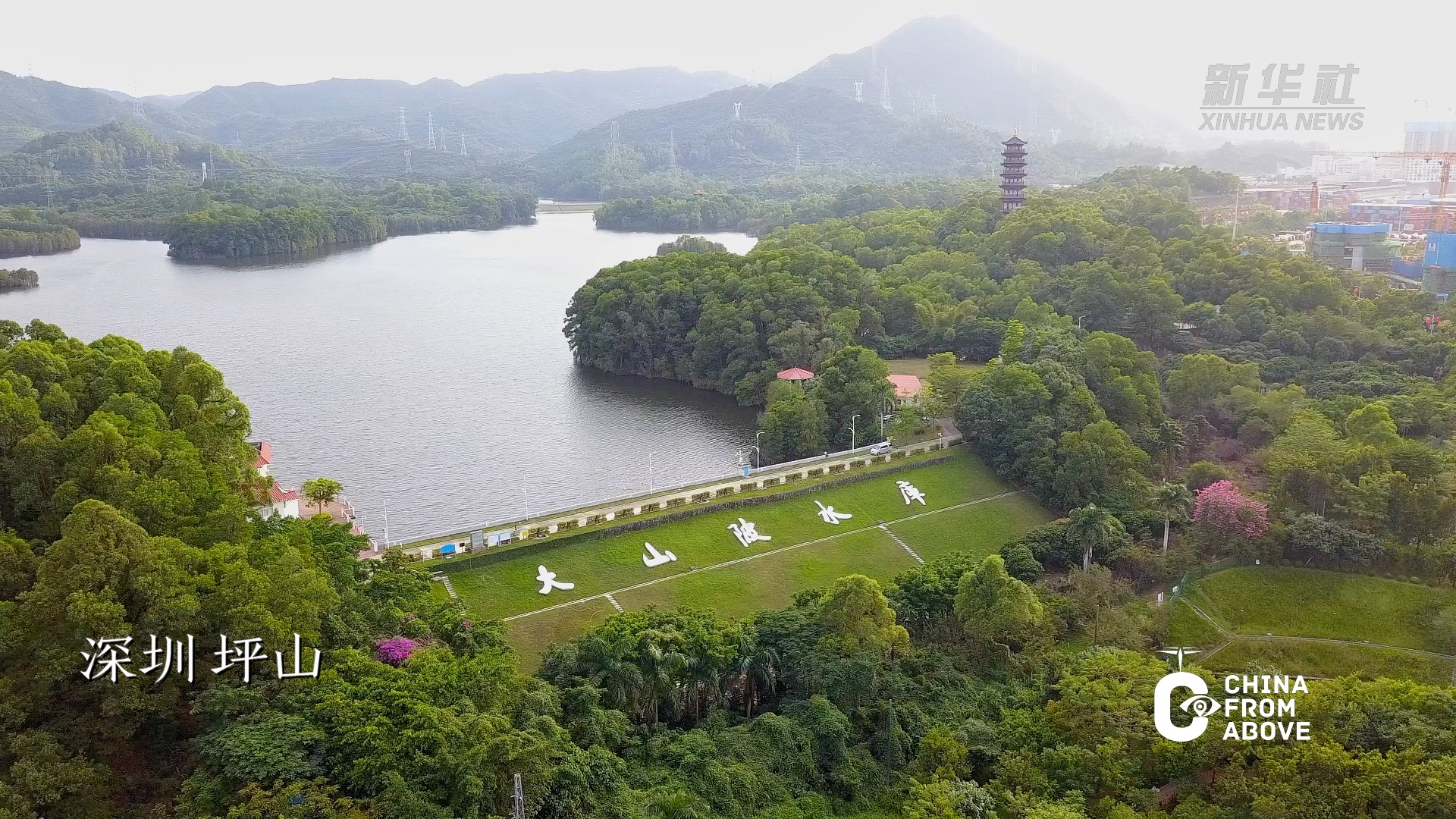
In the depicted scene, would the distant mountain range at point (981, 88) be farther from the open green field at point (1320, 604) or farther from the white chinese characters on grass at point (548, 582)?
the white chinese characters on grass at point (548, 582)

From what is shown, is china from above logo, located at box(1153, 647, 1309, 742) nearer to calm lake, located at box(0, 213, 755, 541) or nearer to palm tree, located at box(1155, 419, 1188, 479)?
palm tree, located at box(1155, 419, 1188, 479)

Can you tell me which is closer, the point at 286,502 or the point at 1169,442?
the point at 286,502

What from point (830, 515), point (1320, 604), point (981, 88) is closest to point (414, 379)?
point (830, 515)

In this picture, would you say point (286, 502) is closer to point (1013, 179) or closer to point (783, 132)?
point (1013, 179)

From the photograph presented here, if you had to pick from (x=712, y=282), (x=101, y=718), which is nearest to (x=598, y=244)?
(x=712, y=282)

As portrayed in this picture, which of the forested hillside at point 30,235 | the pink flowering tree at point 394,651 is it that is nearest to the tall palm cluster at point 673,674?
the pink flowering tree at point 394,651

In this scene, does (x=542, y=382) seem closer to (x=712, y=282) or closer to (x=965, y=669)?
(x=712, y=282)

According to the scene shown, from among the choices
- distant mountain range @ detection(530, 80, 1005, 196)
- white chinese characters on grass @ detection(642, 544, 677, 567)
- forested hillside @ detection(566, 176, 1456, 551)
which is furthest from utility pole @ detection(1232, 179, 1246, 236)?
white chinese characters on grass @ detection(642, 544, 677, 567)
